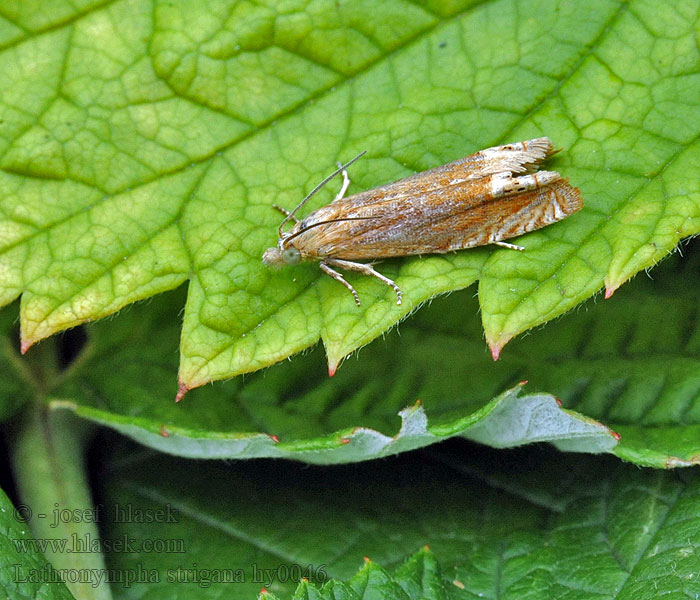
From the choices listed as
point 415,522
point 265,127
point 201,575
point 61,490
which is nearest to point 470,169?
point 265,127

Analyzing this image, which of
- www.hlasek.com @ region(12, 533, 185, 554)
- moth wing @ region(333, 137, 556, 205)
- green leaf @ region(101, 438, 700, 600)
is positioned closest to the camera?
green leaf @ region(101, 438, 700, 600)

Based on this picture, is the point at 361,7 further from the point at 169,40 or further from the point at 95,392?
the point at 95,392

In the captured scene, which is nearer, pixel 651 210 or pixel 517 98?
pixel 651 210

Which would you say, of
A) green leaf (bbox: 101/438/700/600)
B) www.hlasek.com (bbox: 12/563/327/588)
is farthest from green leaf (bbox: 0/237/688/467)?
www.hlasek.com (bbox: 12/563/327/588)

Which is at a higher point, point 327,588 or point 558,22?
A: point 558,22

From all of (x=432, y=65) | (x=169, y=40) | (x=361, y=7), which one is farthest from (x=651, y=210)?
(x=169, y=40)

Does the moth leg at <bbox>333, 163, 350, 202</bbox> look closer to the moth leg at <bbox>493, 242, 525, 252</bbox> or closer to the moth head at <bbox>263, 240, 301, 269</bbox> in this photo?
the moth head at <bbox>263, 240, 301, 269</bbox>
